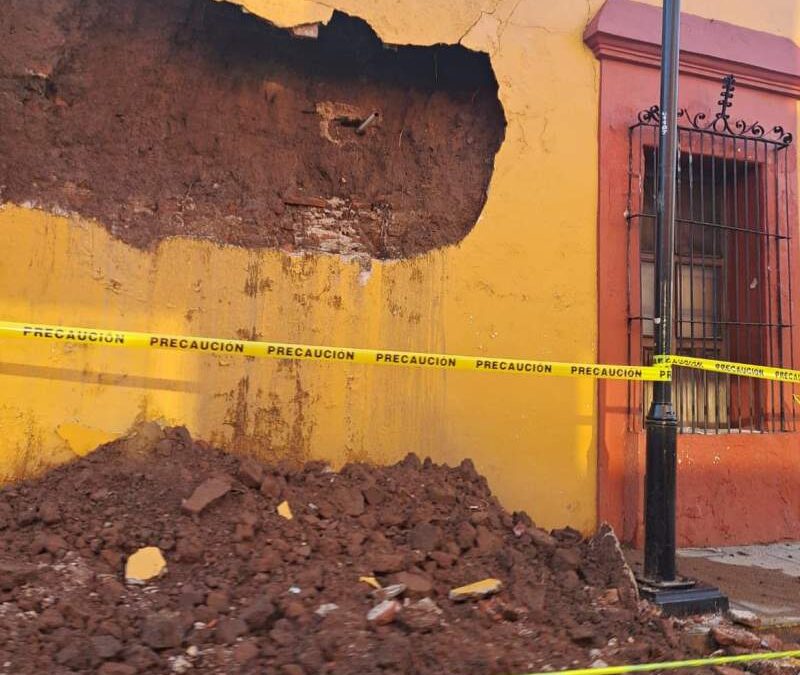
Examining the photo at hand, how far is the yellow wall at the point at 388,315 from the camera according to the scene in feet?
14.8

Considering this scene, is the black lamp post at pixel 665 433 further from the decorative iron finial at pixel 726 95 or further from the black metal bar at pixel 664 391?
the decorative iron finial at pixel 726 95

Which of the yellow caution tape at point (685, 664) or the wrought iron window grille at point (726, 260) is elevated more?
the wrought iron window grille at point (726, 260)

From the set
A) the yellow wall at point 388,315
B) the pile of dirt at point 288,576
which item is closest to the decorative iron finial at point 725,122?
the yellow wall at point 388,315

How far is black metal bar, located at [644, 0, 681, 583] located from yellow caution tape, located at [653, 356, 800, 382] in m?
0.08

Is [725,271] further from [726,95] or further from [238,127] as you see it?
[238,127]

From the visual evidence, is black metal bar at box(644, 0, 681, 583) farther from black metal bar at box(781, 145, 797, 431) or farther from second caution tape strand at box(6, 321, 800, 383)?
black metal bar at box(781, 145, 797, 431)

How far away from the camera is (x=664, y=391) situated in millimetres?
4215

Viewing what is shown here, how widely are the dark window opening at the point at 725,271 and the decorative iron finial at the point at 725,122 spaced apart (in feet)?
0.21

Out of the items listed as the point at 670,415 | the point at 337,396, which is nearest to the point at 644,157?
the point at 670,415

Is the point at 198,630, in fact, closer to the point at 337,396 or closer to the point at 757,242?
the point at 337,396

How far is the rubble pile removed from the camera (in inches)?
121

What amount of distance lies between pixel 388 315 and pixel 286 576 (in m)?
2.10

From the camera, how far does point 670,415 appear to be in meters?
4.19

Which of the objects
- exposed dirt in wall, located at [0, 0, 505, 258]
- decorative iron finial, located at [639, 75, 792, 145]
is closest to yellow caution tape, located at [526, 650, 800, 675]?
exposed dirt in wall, located at [0, 0, 505, 258]
